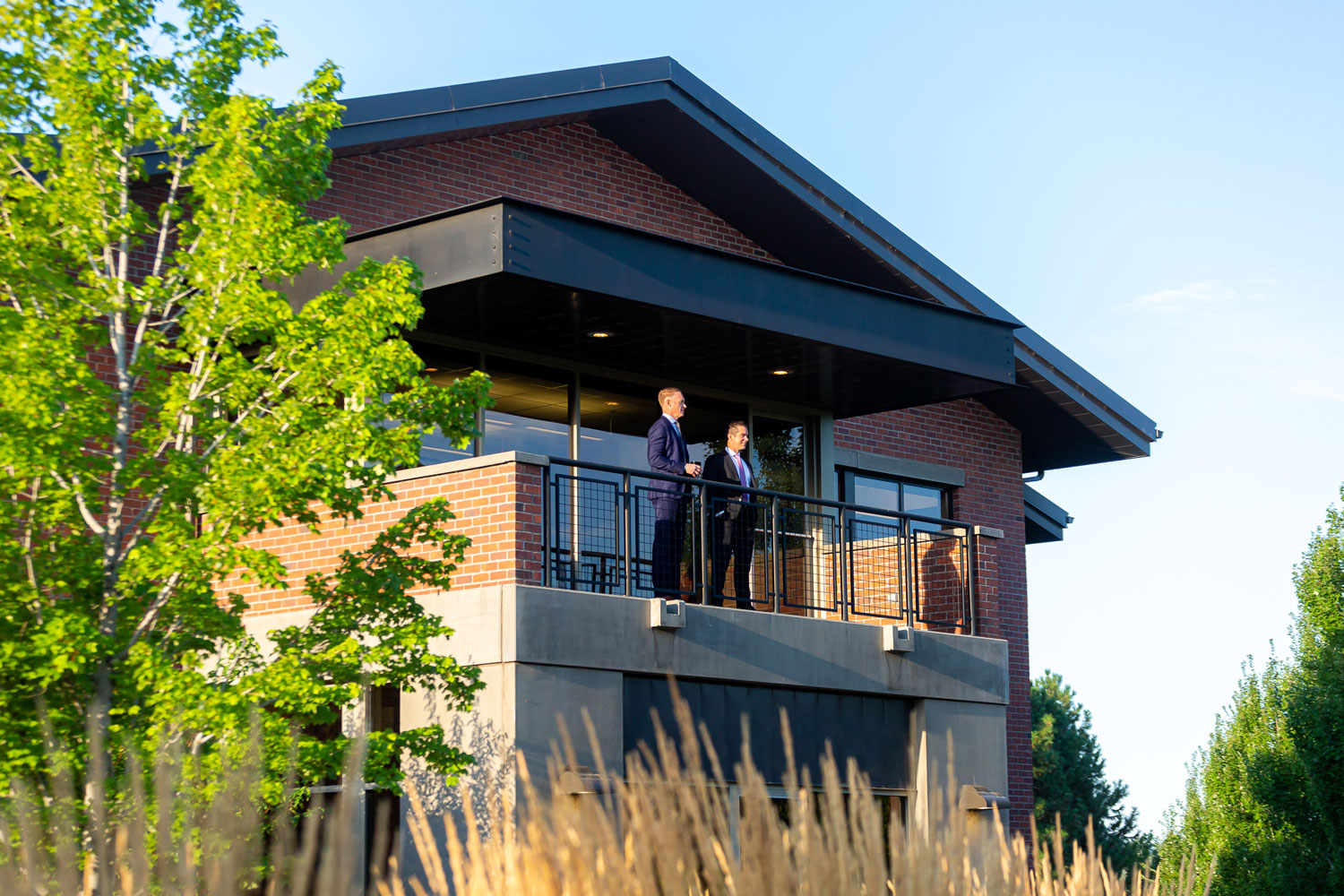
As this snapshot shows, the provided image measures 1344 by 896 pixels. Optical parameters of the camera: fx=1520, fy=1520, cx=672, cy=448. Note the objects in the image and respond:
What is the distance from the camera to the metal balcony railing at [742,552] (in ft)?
38.0

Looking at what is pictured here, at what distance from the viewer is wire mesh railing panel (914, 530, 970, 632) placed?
1422 cm

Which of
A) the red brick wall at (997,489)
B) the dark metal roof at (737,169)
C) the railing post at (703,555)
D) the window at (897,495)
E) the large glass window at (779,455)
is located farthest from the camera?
the red brick wall at (997,489)

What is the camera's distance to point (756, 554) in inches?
585

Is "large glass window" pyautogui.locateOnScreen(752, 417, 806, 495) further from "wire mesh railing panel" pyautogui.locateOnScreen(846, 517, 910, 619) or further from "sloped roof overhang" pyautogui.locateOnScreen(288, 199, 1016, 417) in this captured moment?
"wire mesh railing panel" pyautogui.locateOnScreen(846, 517, 910, 619)

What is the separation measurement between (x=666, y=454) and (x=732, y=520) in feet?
2.94

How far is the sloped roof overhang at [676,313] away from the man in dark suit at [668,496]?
884 mm

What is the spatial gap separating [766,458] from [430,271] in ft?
17.9

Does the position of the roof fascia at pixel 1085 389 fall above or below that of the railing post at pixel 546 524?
above

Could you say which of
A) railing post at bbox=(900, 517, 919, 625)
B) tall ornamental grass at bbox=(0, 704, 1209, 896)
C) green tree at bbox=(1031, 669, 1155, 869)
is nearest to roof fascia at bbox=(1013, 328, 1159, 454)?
railing post at bbox=(900, 517, 919, 625)

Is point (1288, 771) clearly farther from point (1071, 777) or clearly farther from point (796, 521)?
point (1071, 777)

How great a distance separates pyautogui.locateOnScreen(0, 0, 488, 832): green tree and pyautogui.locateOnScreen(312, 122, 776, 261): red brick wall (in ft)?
14.1

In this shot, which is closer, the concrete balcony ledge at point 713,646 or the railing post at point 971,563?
the concrete balcony ledge at point 713,646

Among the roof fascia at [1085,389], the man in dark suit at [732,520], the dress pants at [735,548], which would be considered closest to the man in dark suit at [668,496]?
the man in dark suit at [732,520]

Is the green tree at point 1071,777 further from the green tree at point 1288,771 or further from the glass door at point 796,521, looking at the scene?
the glass door at point 796,521
